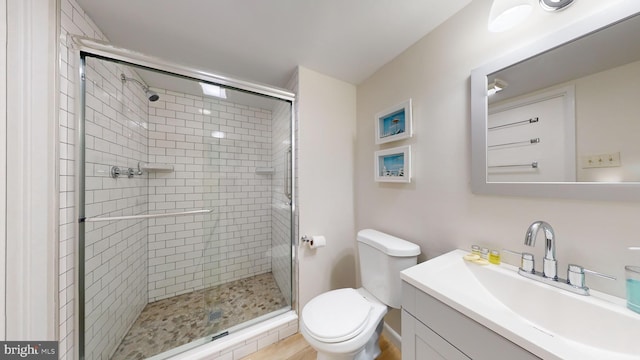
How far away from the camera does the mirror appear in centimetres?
63

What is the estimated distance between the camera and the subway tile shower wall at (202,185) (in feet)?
5.78

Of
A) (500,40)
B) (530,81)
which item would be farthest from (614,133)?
(500,40)

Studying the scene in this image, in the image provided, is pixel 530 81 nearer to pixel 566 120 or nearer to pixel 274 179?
pixel 566 120

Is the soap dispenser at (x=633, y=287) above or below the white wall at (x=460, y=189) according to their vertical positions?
below

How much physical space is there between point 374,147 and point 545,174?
0.98 metres

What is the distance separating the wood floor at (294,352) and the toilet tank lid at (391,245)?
0.77 m

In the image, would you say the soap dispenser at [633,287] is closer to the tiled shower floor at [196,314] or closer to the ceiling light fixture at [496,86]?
the ceiling light fixture at [496,86]

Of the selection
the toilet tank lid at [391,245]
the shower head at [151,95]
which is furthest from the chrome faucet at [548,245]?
the shower head at [151,95]

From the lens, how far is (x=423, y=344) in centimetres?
74

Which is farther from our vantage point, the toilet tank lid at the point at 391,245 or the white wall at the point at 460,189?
the toilet tank lid at the point at 391,245

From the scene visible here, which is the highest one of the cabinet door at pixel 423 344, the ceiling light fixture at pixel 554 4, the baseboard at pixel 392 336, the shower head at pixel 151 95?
the shower head at pixel 151 95

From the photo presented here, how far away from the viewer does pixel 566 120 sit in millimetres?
738

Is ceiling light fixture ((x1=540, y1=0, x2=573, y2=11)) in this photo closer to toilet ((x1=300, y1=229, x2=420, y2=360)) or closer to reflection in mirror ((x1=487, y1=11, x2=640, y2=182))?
reflection in mirror ((x1=487, y1=11, x2=640, y2=182))

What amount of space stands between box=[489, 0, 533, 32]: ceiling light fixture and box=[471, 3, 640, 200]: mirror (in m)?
0.13
